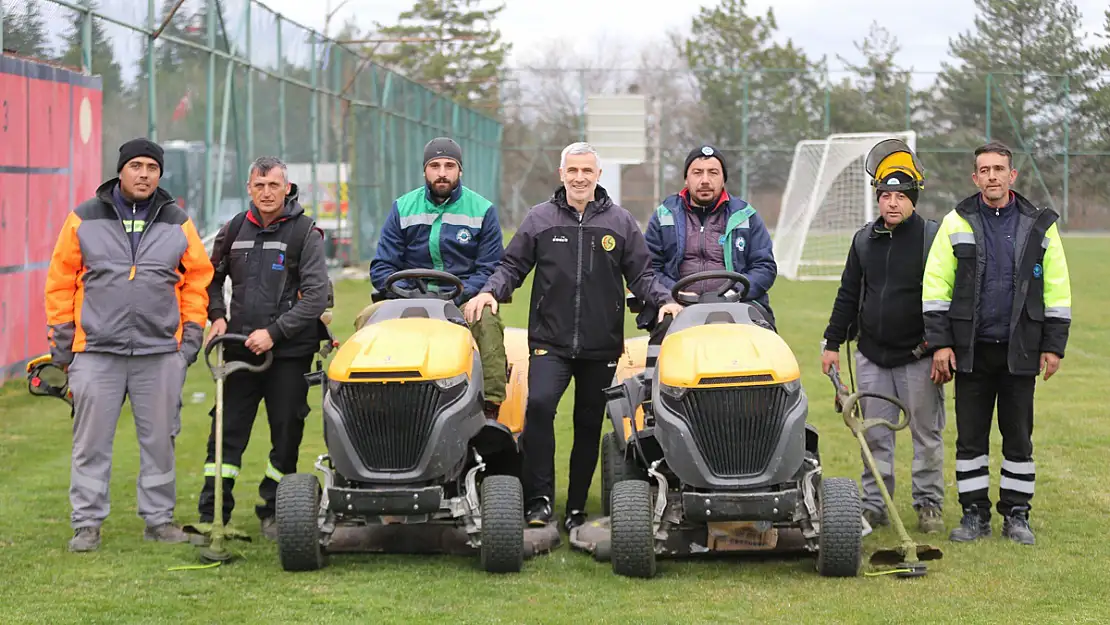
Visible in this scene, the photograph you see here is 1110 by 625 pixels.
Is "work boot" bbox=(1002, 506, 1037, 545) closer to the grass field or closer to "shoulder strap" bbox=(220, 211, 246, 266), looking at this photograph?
the grass field

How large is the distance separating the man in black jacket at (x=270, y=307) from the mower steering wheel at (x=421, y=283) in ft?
1.31

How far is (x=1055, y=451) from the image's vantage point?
8938 millimetres

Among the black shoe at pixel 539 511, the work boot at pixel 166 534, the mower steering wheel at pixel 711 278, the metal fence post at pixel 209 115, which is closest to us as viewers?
the mower steering wheel at pixel 711 278

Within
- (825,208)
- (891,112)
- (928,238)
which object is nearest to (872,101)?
(891,112)

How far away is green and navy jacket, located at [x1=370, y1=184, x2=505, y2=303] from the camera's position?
684 cm

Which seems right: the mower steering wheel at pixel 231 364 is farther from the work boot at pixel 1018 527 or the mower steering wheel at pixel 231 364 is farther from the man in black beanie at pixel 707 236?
the work boot at pixel 1018 527

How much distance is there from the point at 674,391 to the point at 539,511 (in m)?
1.24

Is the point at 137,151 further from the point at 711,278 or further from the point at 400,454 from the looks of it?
the point at 711,278

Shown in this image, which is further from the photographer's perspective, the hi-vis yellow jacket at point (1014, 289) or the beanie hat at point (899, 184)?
the beanie hat at point (899, 184)

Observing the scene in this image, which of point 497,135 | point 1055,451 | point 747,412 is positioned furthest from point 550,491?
point 497,135

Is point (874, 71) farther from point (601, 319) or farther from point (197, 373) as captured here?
point (601, 319)

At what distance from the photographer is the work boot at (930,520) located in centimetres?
675

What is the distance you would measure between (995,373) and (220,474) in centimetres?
361

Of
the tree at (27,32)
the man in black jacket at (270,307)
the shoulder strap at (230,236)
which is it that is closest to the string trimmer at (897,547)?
the man in black jacket at (270,307)
